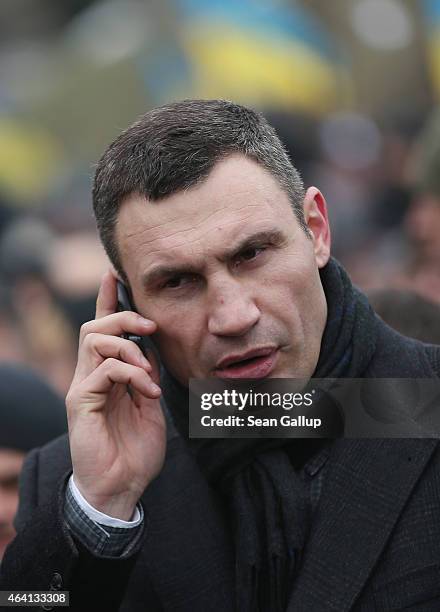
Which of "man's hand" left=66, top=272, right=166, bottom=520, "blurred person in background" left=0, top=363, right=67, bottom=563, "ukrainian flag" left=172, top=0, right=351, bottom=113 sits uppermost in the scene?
"man's hand" left=66, top=272, right=166, bottom=520

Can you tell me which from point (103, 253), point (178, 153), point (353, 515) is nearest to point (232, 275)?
point (178, 153)

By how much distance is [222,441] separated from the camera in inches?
108

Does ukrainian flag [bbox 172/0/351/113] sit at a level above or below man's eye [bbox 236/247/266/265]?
below

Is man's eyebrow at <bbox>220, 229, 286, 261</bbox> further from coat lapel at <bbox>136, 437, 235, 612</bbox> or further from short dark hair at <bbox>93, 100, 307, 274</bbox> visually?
coat lapel at <bbox>136, 437, 235, 612</bbox>

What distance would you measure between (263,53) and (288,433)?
6.57 meters

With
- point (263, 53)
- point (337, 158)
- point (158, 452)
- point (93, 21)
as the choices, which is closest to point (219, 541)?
point (158, 452)

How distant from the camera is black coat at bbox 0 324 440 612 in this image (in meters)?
2.45

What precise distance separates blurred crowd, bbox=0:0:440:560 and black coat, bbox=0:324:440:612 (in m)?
0.88

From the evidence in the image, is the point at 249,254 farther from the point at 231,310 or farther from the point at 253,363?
the point at 253,363

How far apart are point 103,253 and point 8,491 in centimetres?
276

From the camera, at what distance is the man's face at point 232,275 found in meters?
2.62

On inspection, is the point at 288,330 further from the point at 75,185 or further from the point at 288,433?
the point at 75,185

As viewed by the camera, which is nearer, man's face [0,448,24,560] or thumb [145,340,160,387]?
thumb [145,340,160,387]

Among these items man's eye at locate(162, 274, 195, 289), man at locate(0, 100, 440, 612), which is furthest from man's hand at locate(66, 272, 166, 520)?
man's eye at locate(162, 274, 195, 289)
